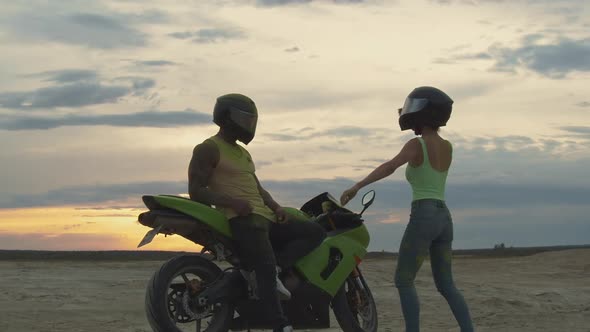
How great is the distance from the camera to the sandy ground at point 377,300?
10969 millimetres

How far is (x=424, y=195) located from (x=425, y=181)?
4.4 inches

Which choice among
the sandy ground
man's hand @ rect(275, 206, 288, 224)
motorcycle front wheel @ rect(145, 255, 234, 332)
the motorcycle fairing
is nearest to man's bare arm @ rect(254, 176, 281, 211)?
man's hand @ rect(275, 206, 288, 224)

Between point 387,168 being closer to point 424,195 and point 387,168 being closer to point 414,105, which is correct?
point 424,195

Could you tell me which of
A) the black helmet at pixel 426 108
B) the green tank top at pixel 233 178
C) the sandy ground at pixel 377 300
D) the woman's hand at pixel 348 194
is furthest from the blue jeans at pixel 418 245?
the sandy ground at pixel 377 300

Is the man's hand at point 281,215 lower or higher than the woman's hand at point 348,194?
lower

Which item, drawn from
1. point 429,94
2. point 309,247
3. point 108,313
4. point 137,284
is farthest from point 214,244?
point 137,284

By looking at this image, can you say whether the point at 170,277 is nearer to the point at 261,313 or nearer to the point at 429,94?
the point at 261,313

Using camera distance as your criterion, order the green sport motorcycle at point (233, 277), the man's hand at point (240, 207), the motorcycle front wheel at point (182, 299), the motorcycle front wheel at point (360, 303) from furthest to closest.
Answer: the motorcycle front wheel at point (360, 303)
the man's hand at point (240, 207)
the green sport motorcycle at point (233, 277)
the motorcycle front wheel at point (182, 299)

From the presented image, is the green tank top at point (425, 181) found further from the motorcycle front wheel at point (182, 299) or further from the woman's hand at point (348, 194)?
the motorcycle front wheel at point (182, 299)

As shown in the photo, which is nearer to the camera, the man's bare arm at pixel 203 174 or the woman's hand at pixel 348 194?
the man's bare arm at pixel 203 174

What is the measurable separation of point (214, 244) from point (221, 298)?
1.38 feet

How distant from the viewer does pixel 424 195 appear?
711 cm

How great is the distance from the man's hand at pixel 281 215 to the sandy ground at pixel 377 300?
11.3ft

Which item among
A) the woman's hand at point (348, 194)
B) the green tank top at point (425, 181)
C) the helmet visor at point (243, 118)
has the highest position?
the helmet visor at point (243, 118)
